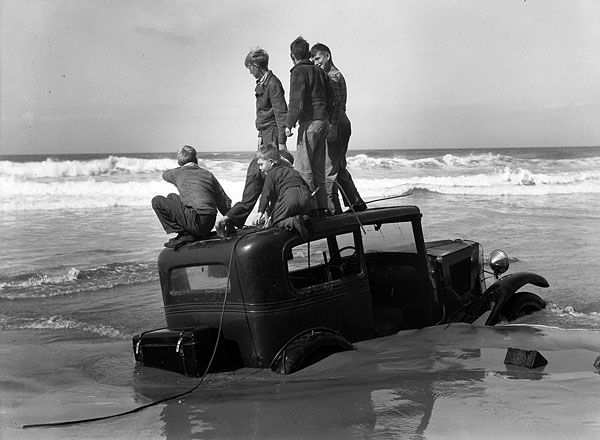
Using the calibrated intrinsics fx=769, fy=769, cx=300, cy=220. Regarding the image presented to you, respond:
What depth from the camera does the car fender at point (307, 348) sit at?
6406 millimetres

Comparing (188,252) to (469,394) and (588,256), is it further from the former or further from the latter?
(588,256)

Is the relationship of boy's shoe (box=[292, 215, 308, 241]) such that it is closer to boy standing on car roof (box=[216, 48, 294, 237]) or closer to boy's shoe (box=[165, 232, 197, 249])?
boy's shoe (box=[165, 232, 197, 249])

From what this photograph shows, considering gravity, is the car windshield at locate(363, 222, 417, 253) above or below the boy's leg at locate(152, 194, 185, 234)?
below

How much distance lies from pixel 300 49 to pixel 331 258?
8.86ft

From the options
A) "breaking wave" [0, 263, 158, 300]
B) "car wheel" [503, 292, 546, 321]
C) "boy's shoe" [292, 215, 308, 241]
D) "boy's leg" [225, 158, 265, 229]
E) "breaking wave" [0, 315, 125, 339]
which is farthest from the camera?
"breaking wave" [0, 263, 158, 300]

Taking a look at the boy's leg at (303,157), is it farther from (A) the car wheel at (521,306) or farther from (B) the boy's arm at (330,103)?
(A) the car wheel at (521,306)

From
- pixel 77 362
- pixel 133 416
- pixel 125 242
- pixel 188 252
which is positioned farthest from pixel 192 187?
pixel 125 242

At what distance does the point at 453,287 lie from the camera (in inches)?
336

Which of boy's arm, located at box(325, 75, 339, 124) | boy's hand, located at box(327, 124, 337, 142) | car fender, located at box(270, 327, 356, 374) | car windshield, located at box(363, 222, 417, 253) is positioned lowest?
car fender, located at box(270, 327, 356, 374)

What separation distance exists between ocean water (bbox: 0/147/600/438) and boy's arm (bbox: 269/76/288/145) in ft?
5.44

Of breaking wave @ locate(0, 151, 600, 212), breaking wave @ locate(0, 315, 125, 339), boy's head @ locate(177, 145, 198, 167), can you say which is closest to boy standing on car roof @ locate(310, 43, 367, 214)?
boy's head @ locate(177, 145, 198, 167)

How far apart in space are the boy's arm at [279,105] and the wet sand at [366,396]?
8.86ft

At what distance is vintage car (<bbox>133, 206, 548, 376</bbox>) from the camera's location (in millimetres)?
6465

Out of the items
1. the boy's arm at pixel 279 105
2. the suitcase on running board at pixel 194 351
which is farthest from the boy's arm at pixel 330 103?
the suitcase on running board at pixel 194 351
